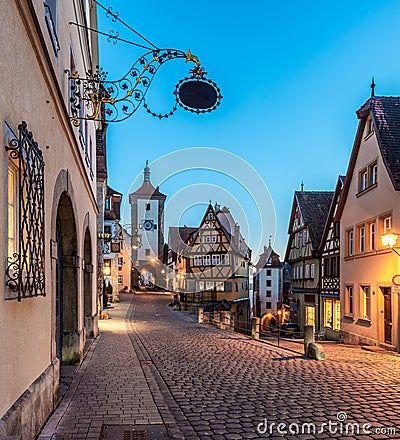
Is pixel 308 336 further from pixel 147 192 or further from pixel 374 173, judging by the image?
pixel 147 192

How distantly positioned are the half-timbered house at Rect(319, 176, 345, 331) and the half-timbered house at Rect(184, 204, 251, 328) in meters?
16.5

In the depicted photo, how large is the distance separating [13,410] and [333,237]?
2417 centimetres

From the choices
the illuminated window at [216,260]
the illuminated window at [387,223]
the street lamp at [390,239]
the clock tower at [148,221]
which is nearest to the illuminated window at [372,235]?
the illuminated window at [387,223]

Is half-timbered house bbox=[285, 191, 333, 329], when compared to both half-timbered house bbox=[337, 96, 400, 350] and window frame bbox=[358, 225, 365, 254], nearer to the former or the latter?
half-timbered house bbox=[337, 96, 400, 350]

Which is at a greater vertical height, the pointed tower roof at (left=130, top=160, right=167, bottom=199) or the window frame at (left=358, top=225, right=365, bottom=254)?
the pointed tower roof at (left=130, top=160, right=167, bottom=199)

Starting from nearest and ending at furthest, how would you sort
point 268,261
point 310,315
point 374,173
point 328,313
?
point 374,173 < point 328,313 < point 310,315 < point 268,261

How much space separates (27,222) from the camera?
5.33m

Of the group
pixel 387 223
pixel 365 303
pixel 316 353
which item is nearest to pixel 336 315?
pixel 365 303

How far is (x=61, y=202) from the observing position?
9734 millimetres

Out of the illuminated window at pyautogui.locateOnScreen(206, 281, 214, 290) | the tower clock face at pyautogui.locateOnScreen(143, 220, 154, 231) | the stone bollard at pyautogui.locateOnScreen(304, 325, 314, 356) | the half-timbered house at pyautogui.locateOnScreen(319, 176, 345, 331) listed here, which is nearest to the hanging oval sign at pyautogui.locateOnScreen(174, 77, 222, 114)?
the stone bollard at pyautogui.locateOnScreen(304, 325, 314, 356)

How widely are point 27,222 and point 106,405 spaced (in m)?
3.96

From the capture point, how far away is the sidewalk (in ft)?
21.5

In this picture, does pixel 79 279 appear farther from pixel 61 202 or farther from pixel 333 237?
pixel 333 237

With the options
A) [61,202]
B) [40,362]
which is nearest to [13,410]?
[40,362]
